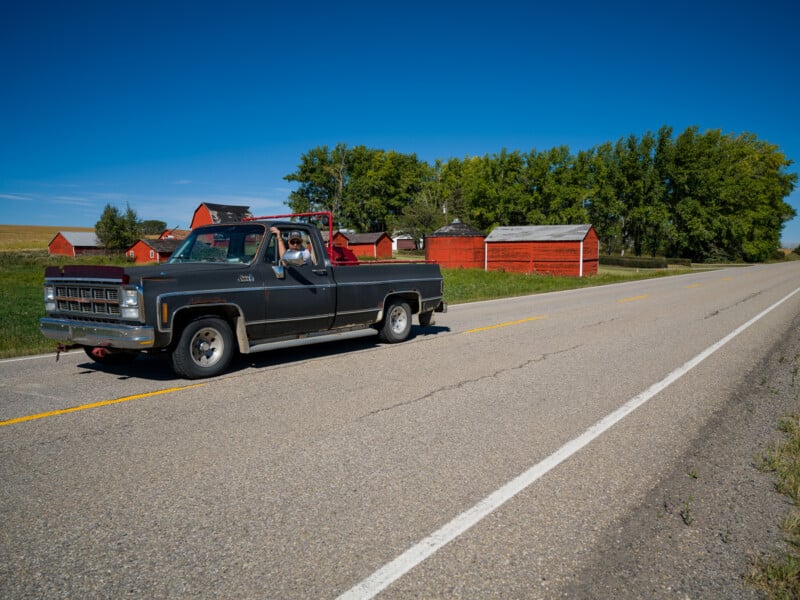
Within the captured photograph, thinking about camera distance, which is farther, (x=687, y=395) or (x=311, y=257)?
(x=311, y=257)

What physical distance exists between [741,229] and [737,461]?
256 feet

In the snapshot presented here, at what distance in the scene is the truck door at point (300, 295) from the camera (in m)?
7.90

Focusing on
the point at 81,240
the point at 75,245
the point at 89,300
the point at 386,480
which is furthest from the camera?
the point at 81,240

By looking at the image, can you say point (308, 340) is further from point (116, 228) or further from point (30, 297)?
point (116, 228)

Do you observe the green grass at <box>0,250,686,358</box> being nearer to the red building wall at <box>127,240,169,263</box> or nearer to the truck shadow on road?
the truck shadow on road

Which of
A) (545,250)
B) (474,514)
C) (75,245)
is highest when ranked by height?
(75,245)

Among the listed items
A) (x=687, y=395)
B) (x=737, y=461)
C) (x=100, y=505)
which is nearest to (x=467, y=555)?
(x=100, y=505)

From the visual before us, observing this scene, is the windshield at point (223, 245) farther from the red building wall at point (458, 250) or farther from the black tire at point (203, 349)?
the red building wall at point (458, 250)

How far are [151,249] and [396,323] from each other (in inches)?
2779

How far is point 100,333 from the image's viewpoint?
6801mm

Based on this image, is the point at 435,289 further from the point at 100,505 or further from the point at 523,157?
the point at 523,157

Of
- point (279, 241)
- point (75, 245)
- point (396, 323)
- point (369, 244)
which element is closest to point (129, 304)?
point (279, 241)

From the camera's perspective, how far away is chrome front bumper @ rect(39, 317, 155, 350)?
21.4 feet

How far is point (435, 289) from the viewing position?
11.1 metres
